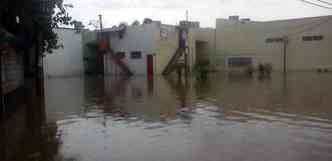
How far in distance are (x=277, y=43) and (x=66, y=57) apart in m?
22.3

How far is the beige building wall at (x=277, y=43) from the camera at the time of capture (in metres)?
32.0

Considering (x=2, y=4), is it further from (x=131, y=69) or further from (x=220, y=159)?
(x=131, y=69)

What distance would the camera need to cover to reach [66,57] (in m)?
36.5

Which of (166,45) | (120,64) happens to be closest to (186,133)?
(166,45)

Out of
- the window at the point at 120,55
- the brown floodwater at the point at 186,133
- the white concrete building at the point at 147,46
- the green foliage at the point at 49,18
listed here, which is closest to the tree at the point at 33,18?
the green foliage at the point at 49,18

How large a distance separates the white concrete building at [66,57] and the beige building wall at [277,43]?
624 inches

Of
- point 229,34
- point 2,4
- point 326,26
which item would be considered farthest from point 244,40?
point 2,4

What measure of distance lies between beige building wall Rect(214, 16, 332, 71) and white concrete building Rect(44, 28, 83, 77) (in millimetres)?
15854

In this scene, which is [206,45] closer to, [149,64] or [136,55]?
[149,64]

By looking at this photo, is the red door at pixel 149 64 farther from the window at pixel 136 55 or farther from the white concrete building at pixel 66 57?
the white concrete building at pixel 66 57

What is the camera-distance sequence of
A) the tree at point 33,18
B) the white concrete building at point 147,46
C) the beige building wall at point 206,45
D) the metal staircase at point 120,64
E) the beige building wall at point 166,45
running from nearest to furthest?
the tree at point 33,18
the white concrete building at point 147,46
the beige building wall at point 166,45
the metal staircase at point 120,64
the beige building wall at point 206,45

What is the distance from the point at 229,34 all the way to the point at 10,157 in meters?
34.9

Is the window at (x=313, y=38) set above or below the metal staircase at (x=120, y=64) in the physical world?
above

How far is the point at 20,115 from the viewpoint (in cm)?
991
